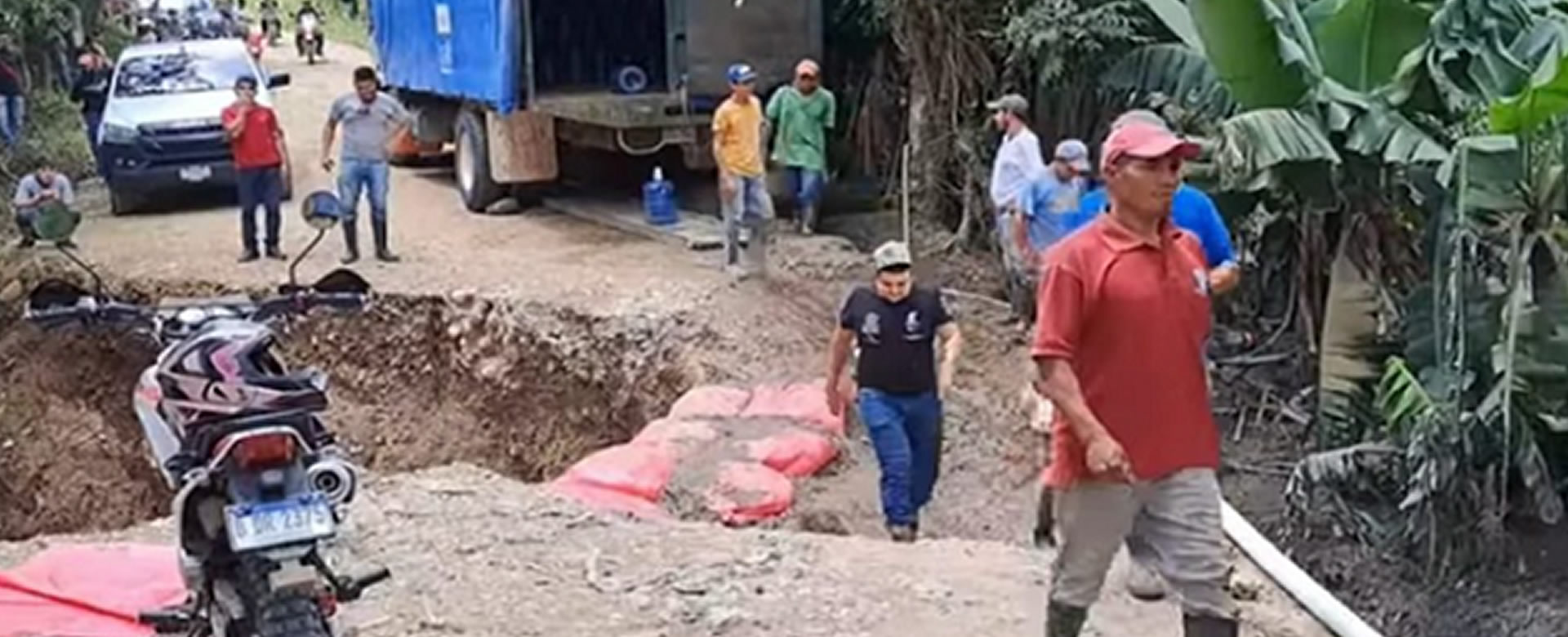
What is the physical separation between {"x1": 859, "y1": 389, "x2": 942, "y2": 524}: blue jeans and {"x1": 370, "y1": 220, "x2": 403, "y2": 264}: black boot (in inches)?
315

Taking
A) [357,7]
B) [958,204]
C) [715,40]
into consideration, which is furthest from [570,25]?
[357,7]

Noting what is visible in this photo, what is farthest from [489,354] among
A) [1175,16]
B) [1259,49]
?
[1259,49]

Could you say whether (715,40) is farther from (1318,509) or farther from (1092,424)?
(1092,424)

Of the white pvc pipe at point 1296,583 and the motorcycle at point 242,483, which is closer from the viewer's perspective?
the motorcycle at point 242,483

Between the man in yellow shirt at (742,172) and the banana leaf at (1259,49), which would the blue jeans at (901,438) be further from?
the man in yellow shirt at (742,172)

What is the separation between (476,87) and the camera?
18.6 meters

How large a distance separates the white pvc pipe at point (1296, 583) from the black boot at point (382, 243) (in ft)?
30.8

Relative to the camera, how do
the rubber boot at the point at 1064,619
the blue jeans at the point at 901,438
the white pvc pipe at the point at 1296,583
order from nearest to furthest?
the rubber boot at the point at 1064,619 → the white pvc pipe at the point at 1296,583 → the blue jeans at the point at 901,438

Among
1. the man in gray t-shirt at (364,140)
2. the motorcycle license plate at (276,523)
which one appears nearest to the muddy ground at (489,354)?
the man in gray t-shirt at (364,140)

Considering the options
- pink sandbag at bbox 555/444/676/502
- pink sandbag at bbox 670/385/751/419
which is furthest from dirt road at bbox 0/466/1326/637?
pink sandbag at bbox 670/385/751/419

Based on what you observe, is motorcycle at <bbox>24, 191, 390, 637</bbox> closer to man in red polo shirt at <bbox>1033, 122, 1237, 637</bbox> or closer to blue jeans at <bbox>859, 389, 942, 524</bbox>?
man in red polo shirt at <bbox>1033, 122, 1237, 637</bbox>

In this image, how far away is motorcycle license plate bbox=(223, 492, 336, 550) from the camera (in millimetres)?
5531

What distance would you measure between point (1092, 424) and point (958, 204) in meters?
10.7

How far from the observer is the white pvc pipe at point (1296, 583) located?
6.83m
